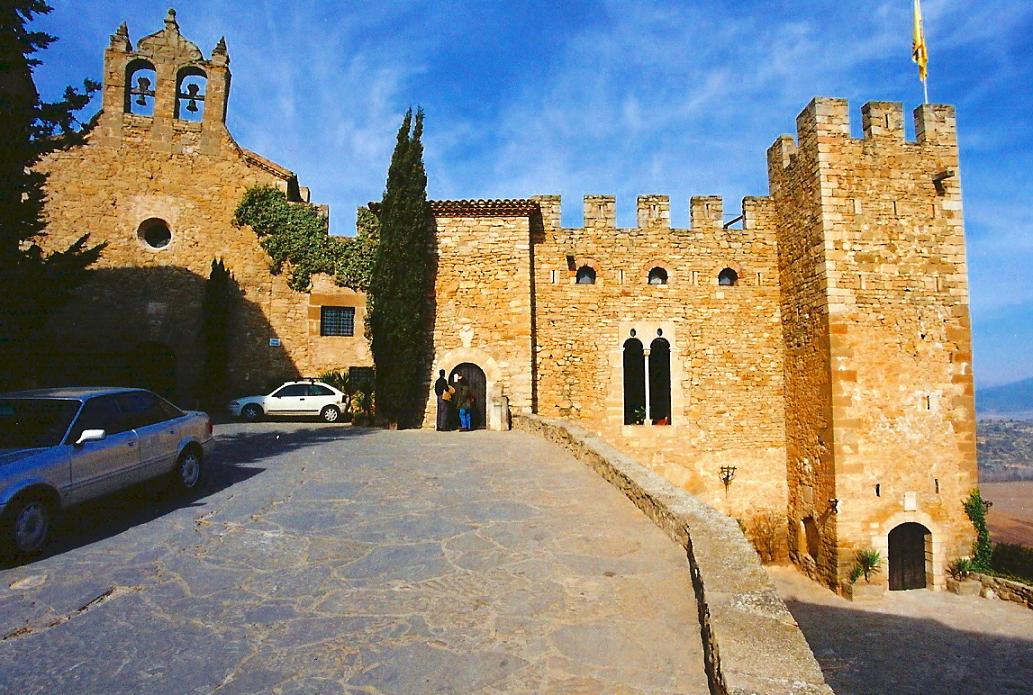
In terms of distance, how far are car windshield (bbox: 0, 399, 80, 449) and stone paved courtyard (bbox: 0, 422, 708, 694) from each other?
3.10ft

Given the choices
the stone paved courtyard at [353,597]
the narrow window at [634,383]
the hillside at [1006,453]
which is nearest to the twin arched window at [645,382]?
the narrow window at [634,383]

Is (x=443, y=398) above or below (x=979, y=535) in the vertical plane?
above

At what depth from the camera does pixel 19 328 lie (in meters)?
8.42

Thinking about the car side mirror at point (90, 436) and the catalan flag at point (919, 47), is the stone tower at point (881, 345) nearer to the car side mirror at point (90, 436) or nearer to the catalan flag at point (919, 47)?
the catalan flag at point (919, 47)

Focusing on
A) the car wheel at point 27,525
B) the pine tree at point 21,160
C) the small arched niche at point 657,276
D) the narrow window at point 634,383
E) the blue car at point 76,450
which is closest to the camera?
the car wheel at point 27,525

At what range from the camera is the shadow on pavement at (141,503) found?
498cm

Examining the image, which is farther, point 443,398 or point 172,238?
point 172,238

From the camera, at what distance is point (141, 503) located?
20.3ft

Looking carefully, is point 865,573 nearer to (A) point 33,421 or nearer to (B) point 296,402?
(B) point 296,402

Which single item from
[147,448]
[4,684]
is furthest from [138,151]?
[4,684]

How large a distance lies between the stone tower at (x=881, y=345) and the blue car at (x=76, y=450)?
13.4 meters

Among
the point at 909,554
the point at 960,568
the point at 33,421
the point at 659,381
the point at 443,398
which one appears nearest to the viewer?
the point at 33,421

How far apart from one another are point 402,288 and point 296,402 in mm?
4426

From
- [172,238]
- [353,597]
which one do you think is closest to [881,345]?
[353,597]
